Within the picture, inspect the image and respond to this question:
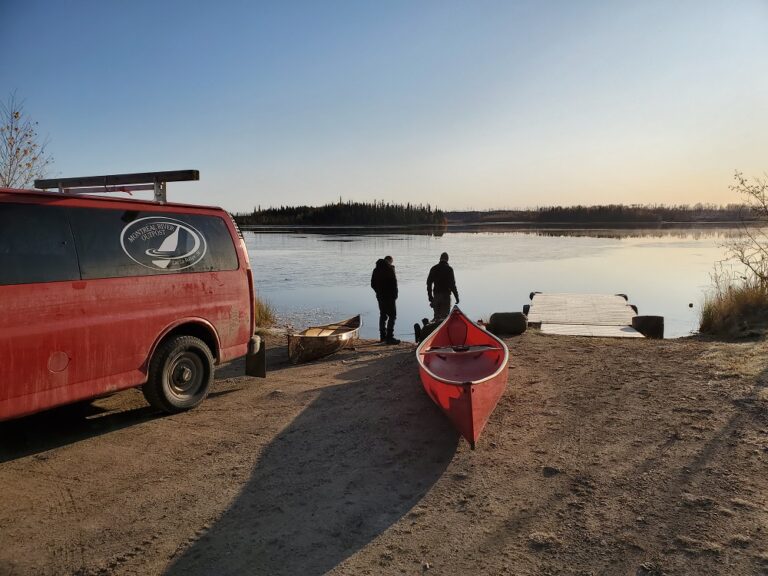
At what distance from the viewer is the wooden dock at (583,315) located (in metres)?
13.4

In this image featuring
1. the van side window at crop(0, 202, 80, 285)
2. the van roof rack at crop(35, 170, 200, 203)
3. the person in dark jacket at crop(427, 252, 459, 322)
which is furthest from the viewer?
the person in dark jacket at crop(427, 252, 459, 322)

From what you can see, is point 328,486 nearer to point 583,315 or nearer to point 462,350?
point 462,350

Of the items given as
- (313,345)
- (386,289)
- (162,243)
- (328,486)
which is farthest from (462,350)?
(386,289)

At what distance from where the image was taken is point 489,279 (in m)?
29.4

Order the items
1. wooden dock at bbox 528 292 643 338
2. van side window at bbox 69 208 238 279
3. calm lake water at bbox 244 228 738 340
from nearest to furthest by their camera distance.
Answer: van side window at bbox 69 208 238 279 → wooden dock at bbox 528 292 643 338 → calm lake water at bbox 244 228 738 340

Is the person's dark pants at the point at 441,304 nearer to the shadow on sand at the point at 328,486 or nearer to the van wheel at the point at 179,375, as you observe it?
the shadow on sand at the point at 328,486

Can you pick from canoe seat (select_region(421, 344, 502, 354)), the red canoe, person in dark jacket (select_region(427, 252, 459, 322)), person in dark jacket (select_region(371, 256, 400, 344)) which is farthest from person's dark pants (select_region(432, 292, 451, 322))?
canoe seat (select_region(421, 344, 502, 354))

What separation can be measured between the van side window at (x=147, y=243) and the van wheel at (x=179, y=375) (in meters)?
0.92

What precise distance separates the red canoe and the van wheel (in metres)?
2.74

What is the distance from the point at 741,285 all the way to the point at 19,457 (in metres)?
15.0

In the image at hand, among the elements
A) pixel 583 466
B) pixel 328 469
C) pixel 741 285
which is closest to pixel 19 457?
pixel 328 469

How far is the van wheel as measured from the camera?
6.26 m

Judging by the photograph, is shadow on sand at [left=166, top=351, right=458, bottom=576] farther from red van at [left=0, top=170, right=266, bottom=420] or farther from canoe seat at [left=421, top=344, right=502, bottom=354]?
red van at [left=0, top=170, right=266, bottom=420]

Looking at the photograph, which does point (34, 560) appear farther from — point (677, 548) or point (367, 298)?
point (367, 298)
